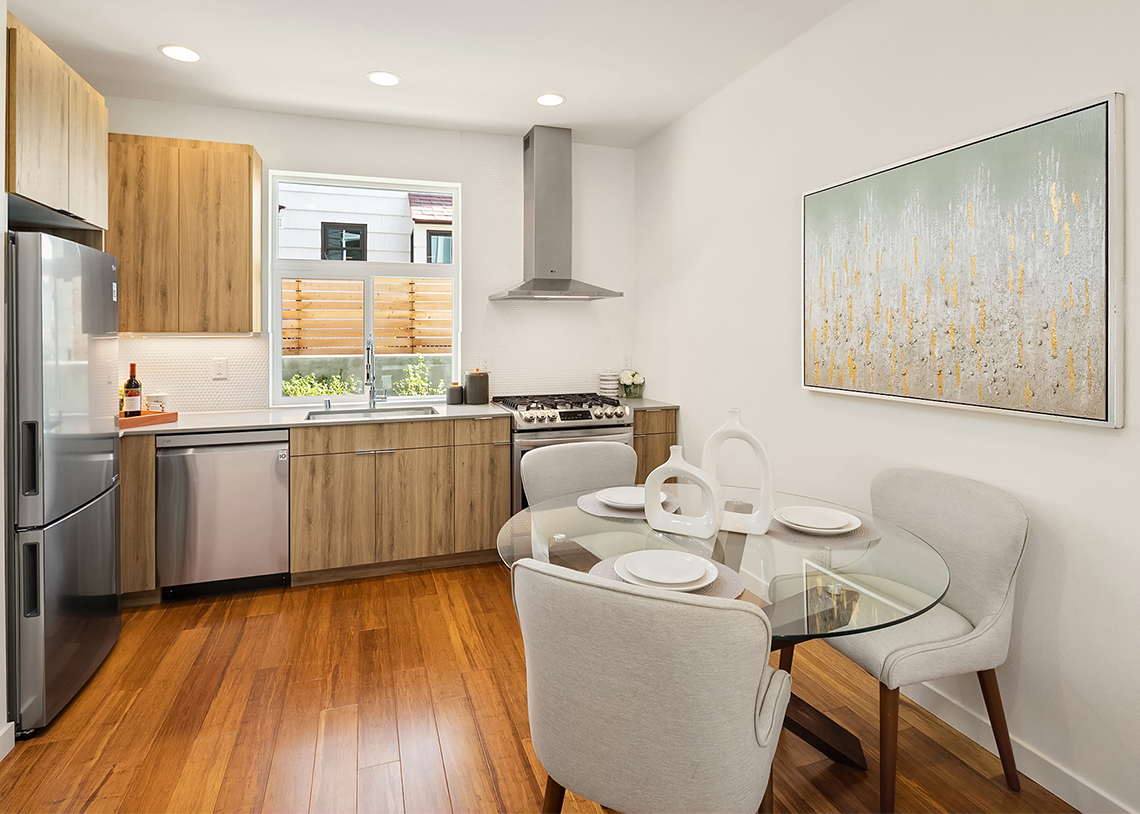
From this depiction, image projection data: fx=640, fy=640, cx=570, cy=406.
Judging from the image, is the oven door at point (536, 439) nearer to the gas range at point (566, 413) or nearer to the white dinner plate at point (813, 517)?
the gas range at point (566, 413)

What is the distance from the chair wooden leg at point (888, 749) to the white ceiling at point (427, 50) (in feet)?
8.25

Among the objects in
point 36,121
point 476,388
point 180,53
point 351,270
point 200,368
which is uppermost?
point 180,53

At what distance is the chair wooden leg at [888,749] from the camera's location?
168 centimetres

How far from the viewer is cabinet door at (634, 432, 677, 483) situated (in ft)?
13.2

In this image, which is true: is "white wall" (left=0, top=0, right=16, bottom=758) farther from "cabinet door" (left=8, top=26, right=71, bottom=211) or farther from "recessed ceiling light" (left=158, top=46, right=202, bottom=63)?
"recessed ceiling light" (left=158, top=46, right=202, bottom=63)

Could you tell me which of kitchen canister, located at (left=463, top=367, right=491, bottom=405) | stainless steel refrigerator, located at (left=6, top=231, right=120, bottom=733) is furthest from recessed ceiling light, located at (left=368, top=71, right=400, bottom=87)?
kitchen canister, located at (left=463, top=367, right=491, bottom=405)

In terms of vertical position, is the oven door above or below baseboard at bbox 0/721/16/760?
above

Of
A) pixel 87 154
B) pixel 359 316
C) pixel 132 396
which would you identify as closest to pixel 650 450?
pixel 359 316

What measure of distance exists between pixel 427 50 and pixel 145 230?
1.68 metres

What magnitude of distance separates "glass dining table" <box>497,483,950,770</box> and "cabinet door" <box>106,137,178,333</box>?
2.43 metres

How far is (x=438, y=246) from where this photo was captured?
4227 millimetres

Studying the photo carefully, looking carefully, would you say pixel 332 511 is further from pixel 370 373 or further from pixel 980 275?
pixel 980 275

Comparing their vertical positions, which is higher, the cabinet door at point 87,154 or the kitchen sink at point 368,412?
the cabinet door at point 87,154

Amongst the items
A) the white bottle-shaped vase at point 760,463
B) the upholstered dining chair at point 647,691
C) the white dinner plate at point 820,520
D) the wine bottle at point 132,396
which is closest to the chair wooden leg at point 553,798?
the upholstered dining chair at point 647,691
